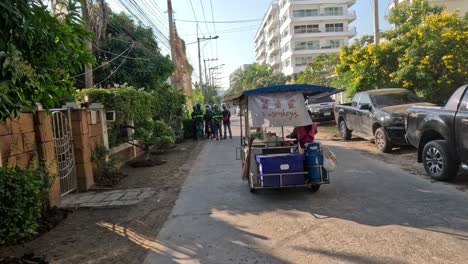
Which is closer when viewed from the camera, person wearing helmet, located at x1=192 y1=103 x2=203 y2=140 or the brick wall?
the brick wall

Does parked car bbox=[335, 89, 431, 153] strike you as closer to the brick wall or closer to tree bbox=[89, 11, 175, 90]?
the brick wall

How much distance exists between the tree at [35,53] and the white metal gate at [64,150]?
3.22 meters

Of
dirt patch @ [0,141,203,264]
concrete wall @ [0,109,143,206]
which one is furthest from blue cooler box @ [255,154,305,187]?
concrete wall @ [0,109,143,206]

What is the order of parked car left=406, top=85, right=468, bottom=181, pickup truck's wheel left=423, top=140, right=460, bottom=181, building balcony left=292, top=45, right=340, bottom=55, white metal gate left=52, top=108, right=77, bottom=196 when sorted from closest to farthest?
1. parked car left=406, top=85, right=468, bottom=181
2. pickup truck's wheel left=423, top=140, right=460, bottom=181
3. white metal gate left=52, top=108, right=77, bottom=196
4. building balcony left=292, top=45, right=340, bottom=55

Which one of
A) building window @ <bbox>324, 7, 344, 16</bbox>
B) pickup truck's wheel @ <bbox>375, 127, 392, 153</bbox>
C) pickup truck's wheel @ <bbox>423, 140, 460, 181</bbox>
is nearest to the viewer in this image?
pickup truck's wheel @ <bbox>423, 140, 460, 181</bbox>

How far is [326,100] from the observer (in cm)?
2184

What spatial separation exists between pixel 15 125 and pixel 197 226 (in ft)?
10.6

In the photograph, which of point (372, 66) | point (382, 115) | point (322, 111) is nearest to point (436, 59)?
point (372, 66)

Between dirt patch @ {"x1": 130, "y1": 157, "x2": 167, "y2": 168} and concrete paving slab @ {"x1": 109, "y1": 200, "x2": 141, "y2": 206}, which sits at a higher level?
dirt patch @ {"x1": 130, "y1": 157, "x2": 167, "y2": 168}

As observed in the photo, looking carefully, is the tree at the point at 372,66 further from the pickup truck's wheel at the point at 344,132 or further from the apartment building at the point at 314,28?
the apartment building at the point at 314,28

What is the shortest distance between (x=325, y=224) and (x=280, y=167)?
5.39 ft

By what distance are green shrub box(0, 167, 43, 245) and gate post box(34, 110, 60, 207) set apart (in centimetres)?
190

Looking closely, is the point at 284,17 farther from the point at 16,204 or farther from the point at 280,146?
the point at 16,204

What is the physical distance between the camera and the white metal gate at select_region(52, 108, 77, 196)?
7691mm
